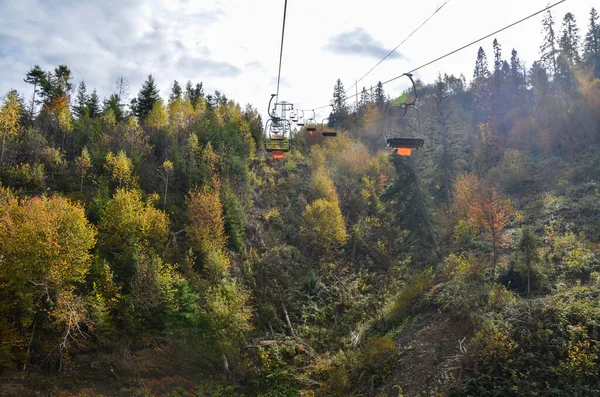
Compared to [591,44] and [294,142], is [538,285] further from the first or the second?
[591,44]

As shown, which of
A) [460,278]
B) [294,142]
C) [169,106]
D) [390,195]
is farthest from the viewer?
[294,142]

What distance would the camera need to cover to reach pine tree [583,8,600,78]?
74000 millimetres

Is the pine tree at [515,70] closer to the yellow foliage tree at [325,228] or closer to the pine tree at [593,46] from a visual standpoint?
the pine tree at [593,46]

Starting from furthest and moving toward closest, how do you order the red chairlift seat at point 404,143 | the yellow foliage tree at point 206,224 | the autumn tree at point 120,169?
the autumn tree at point 120,169
the yellow foliage tree at point 206,224
the red chairlift seat at point 404,143

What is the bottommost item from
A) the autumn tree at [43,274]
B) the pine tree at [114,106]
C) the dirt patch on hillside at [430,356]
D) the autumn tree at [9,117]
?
the dirt patch on hillside at [430,356]

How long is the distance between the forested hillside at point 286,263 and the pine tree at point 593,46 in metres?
15.3

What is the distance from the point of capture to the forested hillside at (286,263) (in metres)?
20.2

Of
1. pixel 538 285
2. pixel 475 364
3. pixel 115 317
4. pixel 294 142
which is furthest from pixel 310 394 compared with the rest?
pixel 294 142

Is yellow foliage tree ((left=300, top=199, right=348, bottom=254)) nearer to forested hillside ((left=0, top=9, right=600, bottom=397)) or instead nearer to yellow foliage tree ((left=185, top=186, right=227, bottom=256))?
forested hillside ((left=0, top=9, right=600, bottom=397))

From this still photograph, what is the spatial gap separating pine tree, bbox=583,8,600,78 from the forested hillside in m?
15.3

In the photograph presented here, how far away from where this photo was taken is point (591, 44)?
251ft

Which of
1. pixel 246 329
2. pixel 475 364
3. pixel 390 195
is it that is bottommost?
pixel 246 329

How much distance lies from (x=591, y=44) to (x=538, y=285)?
78988 mm

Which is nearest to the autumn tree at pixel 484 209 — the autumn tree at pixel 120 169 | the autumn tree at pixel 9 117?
the autumn tree at pixel 120 169
